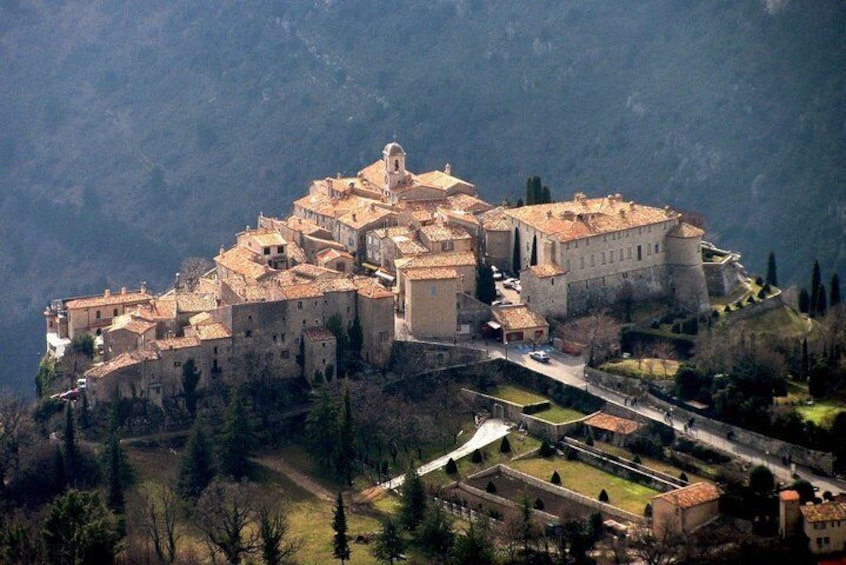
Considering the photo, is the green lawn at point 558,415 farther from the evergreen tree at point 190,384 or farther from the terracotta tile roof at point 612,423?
the evergreen tree at point 190,384

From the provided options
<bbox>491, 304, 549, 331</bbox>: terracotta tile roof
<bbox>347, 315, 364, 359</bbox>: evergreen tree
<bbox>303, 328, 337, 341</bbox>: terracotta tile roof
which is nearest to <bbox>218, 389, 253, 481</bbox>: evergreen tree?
<bbox>303, 328, 337, 341</bbox>: terracotta tile roof

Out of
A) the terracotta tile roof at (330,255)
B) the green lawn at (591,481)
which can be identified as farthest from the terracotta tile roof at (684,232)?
the green lawn at (591,481)

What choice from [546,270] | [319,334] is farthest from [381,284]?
[546,270]

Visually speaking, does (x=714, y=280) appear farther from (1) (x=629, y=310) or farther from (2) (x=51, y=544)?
(2) (x=51, y=544)

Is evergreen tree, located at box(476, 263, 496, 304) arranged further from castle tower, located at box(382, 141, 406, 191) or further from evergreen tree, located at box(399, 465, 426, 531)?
evergreen tree, located at box(399, 465, 426, 531)

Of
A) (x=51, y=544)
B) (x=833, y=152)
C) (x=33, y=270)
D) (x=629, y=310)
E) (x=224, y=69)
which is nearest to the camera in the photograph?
(x=51, y=544)

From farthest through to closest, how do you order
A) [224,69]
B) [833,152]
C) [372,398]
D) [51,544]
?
[224,69] < [833,152] < [372,398] < [51,544]

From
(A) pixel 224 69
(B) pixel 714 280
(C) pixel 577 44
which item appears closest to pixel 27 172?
(A) pixel 224 69
